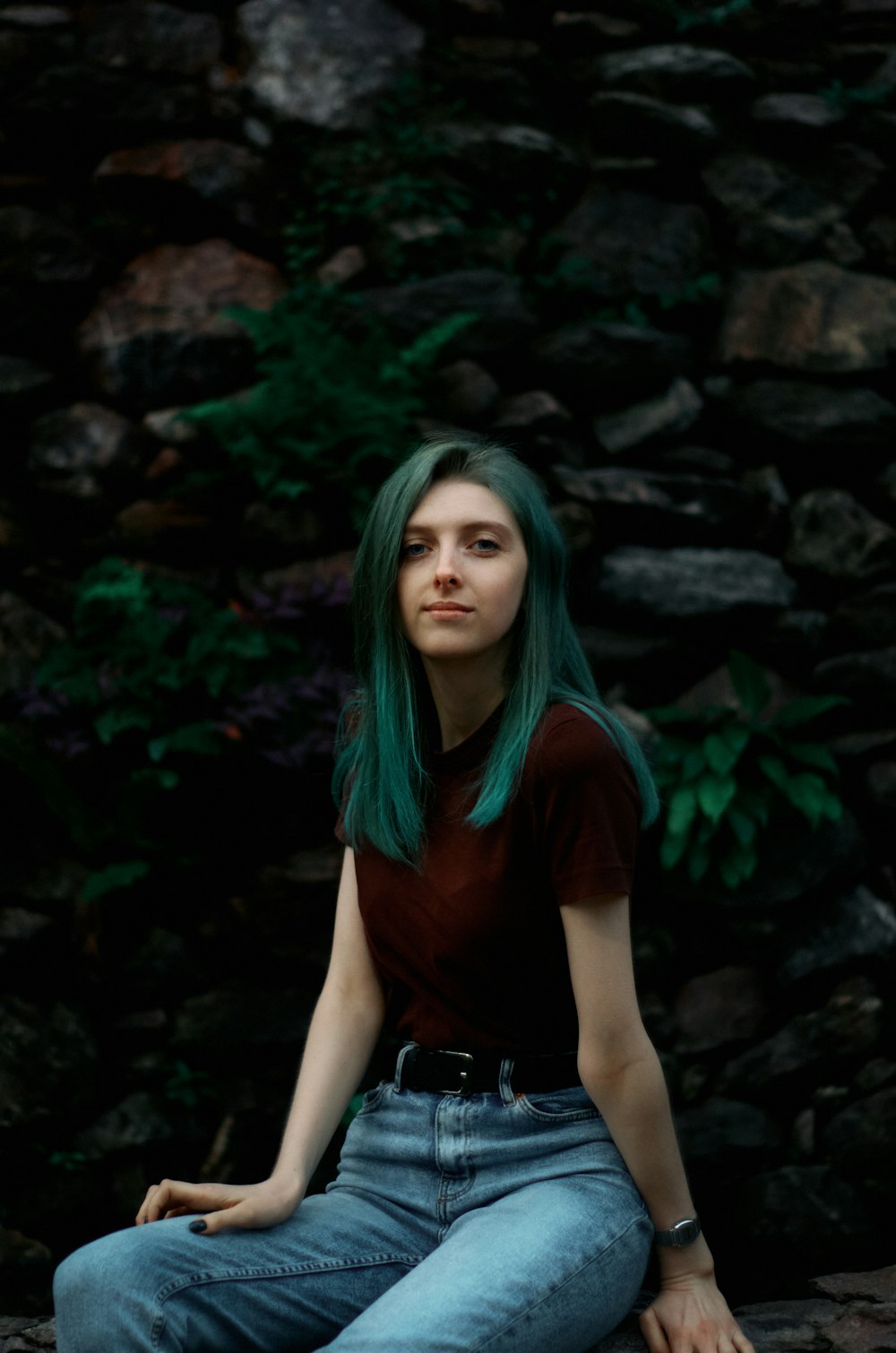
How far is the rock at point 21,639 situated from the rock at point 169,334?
1.00 metres

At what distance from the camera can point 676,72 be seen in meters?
5.53

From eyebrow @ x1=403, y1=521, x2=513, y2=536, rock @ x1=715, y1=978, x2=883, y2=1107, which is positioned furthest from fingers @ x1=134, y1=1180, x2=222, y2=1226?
rock @ x1=715, y1=978, x2=883, y2=1107

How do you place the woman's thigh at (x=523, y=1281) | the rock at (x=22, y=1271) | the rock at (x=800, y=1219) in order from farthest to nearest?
the rock at (x=800, y=1219), the rock at (x=22, y=1271), the woman's thigh at (x=523, y=1281)

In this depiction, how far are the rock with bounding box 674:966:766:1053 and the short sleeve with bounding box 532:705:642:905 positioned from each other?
260 cm

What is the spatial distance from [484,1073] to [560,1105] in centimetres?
15

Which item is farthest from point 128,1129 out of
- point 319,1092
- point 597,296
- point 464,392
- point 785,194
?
point 785,194

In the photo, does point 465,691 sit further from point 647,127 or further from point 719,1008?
point 647,127

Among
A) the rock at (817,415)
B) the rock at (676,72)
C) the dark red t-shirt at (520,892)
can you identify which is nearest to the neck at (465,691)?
the dark red t-shirt at (520,892)

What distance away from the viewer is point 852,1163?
14.6 feet

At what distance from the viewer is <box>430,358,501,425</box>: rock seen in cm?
496

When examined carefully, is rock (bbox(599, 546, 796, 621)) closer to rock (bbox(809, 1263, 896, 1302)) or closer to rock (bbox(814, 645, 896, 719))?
rock (bbox(814, 645, 896, 719))

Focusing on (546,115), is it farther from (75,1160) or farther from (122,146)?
(75,1160)

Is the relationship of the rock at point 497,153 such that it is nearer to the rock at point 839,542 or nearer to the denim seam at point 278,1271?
the rock at point 839,542

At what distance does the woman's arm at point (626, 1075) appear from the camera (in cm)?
205
